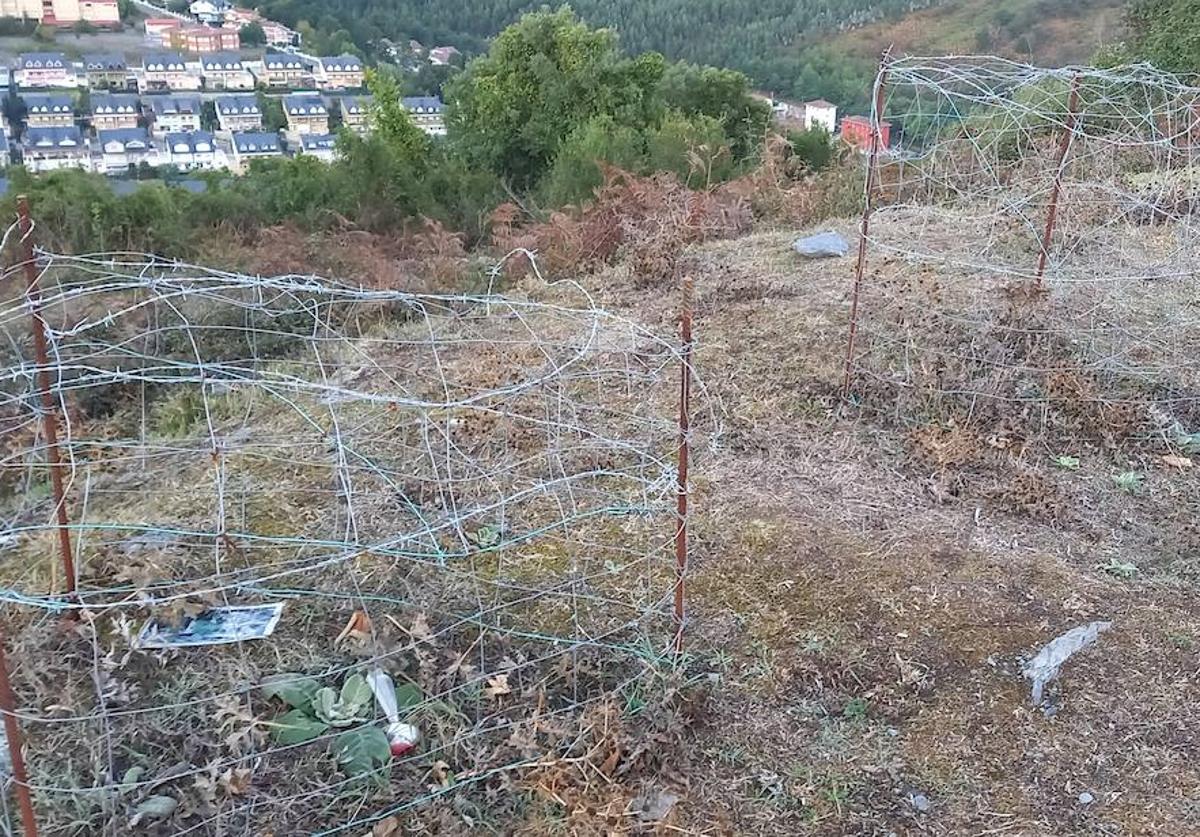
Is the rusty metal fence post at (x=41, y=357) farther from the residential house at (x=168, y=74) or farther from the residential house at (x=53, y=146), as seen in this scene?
the residential house at (x=168, y=74)

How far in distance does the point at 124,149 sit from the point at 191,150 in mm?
1203

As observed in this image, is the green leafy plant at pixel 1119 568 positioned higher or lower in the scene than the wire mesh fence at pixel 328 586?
lower

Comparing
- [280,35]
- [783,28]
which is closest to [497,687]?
[783,28]

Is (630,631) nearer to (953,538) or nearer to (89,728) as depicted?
(953,538)

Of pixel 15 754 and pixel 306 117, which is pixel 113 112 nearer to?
pixel 306 117

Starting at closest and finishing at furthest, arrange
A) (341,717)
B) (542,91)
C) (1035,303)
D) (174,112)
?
(341,717) → (1035,303) → (542,91) → (174,112)

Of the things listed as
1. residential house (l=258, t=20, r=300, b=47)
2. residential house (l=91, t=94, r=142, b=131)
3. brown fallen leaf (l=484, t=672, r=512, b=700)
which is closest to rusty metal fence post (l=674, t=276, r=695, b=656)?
brown fallen leaf (l=484, t=672, r=512, b=700)

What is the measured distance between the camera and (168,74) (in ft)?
85.5

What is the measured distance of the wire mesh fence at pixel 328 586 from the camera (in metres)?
2.44

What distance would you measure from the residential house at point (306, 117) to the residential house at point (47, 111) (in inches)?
168

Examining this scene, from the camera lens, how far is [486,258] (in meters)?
7.27

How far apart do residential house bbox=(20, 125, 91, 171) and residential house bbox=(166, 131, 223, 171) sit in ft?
4.62

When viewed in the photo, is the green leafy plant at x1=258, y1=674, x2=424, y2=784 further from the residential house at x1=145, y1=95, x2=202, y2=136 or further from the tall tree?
the residential house at x1=145, y1=95, x2=202, y2=136

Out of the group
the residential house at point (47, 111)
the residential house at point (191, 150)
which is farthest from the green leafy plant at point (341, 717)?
the residential house at point (47, 111)
